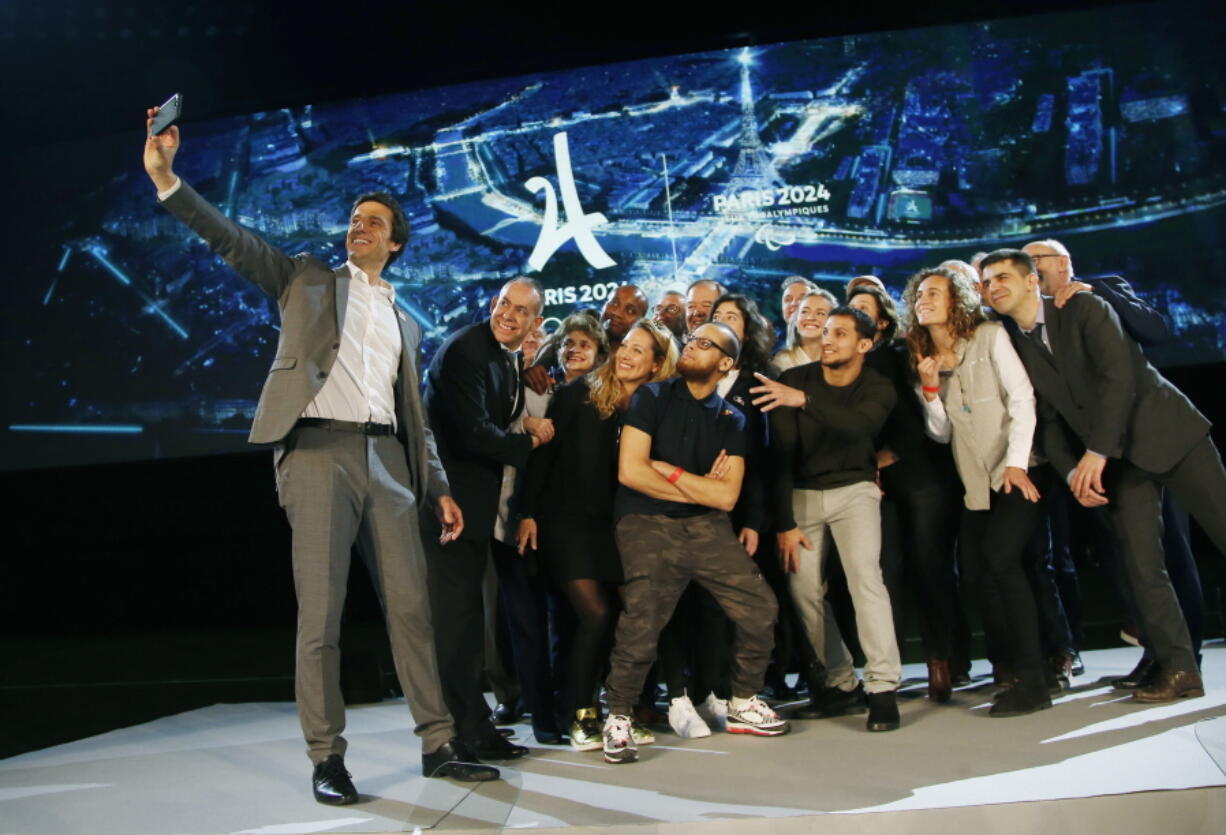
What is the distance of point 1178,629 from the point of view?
3.21m

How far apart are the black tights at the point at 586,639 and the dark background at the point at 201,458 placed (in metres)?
2.28

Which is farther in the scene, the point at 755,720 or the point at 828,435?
the point at 828,435

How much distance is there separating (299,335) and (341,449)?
0.31 m

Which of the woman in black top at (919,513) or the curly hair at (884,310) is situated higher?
the curly hair at (884,310)

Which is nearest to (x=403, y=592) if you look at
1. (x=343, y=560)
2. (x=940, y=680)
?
(x=343, y=560)

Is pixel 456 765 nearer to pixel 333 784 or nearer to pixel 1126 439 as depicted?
pixel 333 784

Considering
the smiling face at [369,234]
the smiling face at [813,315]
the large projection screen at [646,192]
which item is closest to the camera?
the smiling face at [369,234]

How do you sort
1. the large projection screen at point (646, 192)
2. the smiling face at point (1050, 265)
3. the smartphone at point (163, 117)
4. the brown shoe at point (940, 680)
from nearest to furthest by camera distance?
the smartphone at point (163, 117) < the brown shoe at point (940, 680) < the smiling face at point (1050, 265) < the large projection screen at point (646, 192)

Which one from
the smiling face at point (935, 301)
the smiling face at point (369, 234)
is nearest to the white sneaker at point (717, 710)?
the smiling face at point (935, 301)

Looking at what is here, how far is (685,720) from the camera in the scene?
327 centimetres

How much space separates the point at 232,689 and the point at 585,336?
2.87 meters

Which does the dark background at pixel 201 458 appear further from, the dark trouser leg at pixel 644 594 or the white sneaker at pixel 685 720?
the dark trouser leg at pixel 644 594

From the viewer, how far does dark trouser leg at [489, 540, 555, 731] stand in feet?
10.9

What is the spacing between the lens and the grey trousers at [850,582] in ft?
10.5
